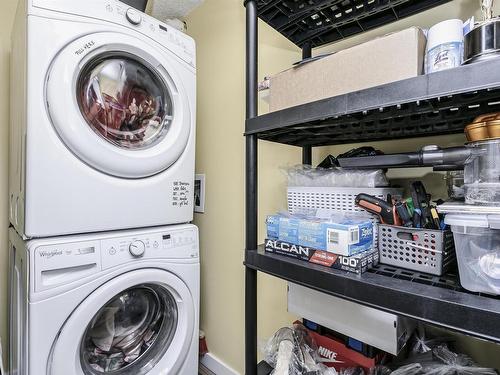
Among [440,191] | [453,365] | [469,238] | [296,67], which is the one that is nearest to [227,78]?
[296,67]

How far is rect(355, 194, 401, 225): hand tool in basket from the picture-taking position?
0.60 m

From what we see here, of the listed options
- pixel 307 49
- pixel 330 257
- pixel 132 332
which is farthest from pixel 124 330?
pixel 307 49

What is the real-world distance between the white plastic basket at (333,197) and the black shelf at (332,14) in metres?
0.49

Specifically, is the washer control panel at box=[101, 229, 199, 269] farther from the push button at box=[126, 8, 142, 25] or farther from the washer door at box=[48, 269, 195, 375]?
the push button at box=[126, 8, 142, 25]

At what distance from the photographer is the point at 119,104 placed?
1016 millimetres

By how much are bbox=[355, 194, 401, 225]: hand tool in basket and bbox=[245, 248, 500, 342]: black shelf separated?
0.34 ft

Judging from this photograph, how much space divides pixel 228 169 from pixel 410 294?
100 cm

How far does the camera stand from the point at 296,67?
2.10ft

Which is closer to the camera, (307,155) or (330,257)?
(330,257)

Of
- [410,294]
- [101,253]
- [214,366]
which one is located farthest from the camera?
[214,366]

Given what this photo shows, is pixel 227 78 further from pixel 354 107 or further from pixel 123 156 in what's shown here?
pixel 354 107

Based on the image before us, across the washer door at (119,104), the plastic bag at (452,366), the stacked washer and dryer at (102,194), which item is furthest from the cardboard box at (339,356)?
the washer door at (119,104)

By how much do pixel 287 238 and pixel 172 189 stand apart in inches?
22.4

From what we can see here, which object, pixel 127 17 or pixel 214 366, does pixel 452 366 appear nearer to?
pixel 214 366
